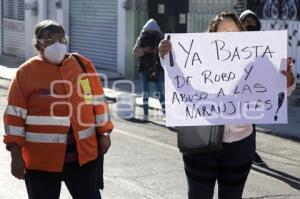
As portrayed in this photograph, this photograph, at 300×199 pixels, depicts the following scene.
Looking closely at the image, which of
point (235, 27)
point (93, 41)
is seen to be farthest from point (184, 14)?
point (235, 27)

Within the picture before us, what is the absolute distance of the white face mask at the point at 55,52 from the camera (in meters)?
3.78

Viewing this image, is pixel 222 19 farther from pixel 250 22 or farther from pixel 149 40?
pixel 149 40

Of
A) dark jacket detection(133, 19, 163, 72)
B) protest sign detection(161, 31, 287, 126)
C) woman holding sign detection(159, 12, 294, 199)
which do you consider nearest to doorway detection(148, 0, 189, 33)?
dark jacket detection(133, 19, 163, 72)

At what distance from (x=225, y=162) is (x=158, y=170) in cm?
328

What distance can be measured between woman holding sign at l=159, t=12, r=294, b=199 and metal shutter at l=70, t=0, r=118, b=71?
1352 centimetres

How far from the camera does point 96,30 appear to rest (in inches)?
717

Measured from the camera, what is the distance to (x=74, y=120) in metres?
3.85

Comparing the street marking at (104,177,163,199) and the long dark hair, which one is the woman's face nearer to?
the long dark hair

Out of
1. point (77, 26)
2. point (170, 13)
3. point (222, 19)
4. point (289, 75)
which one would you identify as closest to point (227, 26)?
point (222, 19)

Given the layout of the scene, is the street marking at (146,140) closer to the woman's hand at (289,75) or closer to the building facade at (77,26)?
the woman's hand at (289,75)

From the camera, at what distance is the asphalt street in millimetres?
6156

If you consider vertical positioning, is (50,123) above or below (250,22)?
below

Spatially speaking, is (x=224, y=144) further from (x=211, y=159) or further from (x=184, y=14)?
(x=184, y=14)

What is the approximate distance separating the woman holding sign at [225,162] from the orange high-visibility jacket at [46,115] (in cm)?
61
